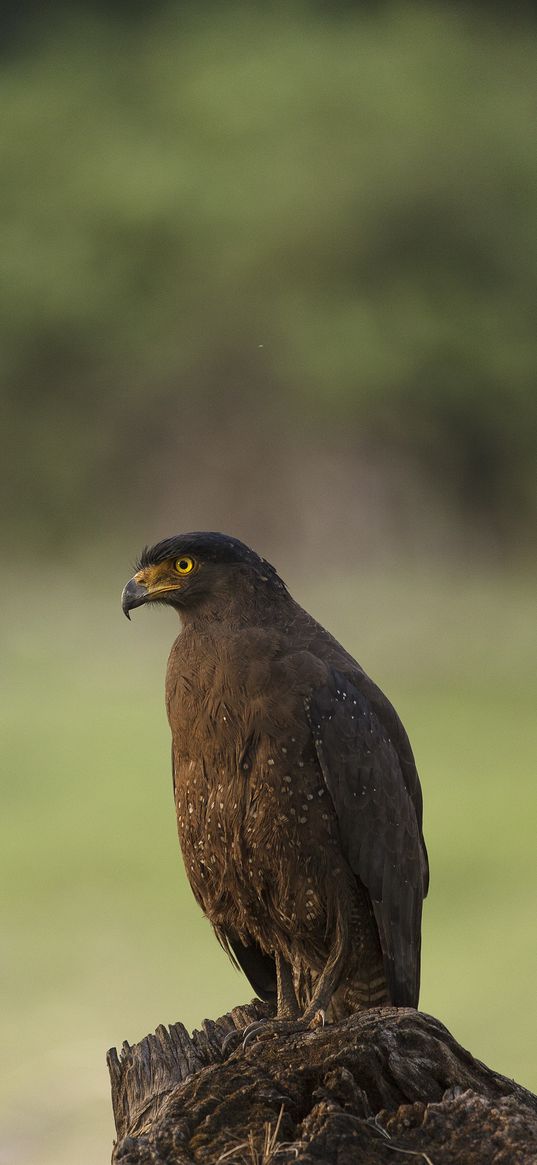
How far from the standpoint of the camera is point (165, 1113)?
2.91 metres

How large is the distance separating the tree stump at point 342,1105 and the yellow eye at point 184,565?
1.31 metres

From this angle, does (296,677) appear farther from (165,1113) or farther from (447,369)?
(447,369)

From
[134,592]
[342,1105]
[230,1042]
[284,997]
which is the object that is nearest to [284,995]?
[284,997]

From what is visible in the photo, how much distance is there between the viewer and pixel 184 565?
A: 3.65 meters

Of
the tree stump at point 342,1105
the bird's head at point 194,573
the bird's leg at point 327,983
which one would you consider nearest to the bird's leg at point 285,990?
the bird's leg at point 327,983

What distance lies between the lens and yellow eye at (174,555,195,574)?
3645 millimetres

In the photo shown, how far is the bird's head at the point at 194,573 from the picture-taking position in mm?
3635

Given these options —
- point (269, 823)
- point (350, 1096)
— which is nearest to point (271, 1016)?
point (269, 823)

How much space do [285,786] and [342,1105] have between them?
2.91ft

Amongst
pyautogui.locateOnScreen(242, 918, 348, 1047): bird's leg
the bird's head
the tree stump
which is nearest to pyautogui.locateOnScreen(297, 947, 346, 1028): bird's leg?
pyautogui.locateOnScreen(242, 918, 348, 1047): bird's leg

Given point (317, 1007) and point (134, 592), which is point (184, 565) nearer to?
point (134, 592)

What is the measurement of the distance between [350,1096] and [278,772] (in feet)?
2.94

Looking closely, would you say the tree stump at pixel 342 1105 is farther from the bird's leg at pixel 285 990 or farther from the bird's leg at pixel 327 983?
the bird's leg at pixel 285 990

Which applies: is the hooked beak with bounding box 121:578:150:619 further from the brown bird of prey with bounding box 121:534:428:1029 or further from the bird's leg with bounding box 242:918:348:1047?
the bird's leg with bounding box 242:918:348:1047
